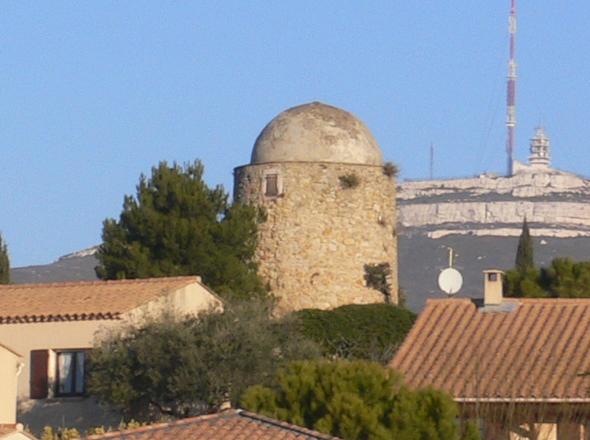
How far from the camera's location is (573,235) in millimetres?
106500

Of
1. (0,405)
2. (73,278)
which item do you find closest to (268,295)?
(0,405)

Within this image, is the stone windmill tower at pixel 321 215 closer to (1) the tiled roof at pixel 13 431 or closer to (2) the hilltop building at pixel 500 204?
(1) the tiled roof at pixel 13 431

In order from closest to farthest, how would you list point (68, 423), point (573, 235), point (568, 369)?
point (568, 369)
point (68, 423)
point (573, 235)

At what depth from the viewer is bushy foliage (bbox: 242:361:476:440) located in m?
27.5

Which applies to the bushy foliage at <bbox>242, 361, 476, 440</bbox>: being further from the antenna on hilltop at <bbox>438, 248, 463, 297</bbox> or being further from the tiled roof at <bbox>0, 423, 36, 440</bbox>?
the antenna on hilltop at <bbox>438, 248, 463, 297</bbox>

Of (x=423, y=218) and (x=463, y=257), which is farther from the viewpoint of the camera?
(x=423, y=218)

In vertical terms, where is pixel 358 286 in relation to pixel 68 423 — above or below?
above

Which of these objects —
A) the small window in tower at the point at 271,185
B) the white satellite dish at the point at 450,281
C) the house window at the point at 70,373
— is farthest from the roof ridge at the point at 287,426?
the small window in tower at the point at 271,185

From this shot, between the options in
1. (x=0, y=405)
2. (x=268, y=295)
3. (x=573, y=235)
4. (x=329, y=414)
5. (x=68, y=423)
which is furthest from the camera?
(x=573, y=235)

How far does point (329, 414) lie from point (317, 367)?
4.31 feet

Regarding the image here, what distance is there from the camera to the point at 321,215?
50.1 meters

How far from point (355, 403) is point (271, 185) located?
75.5 feet

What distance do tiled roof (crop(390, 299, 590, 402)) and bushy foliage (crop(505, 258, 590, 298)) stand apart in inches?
375

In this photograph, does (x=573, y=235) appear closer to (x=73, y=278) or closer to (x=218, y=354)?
(x=73, y=278)
